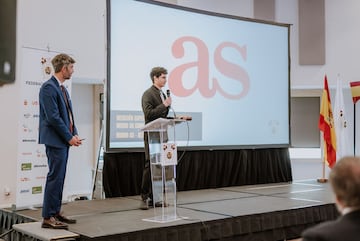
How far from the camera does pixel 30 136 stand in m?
4.50

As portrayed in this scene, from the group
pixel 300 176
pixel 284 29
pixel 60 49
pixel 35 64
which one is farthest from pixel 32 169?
pixel 300 176

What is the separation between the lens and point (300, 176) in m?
8.78

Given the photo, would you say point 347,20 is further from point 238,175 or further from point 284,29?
point 238,175

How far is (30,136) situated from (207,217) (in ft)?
6.44

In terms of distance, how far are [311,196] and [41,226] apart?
3.19 m

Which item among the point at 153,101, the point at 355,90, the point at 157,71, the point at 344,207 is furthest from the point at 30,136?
the point at 355,90

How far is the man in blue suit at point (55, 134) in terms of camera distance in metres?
3.28

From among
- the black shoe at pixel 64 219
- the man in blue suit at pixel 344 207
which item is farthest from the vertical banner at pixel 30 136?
the man in blue suit at pixel 344 207

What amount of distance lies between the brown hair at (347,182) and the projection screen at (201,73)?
12.4 ft

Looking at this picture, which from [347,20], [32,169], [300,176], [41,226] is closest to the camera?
[41,226]

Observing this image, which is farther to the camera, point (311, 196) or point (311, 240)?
point (311, 196)

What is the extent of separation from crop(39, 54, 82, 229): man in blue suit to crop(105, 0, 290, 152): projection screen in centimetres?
172

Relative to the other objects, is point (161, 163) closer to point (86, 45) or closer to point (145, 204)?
point (145, 204)

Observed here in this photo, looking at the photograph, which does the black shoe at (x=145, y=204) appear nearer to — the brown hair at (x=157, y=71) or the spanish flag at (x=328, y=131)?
the brown hair at (x=157, y=71)
